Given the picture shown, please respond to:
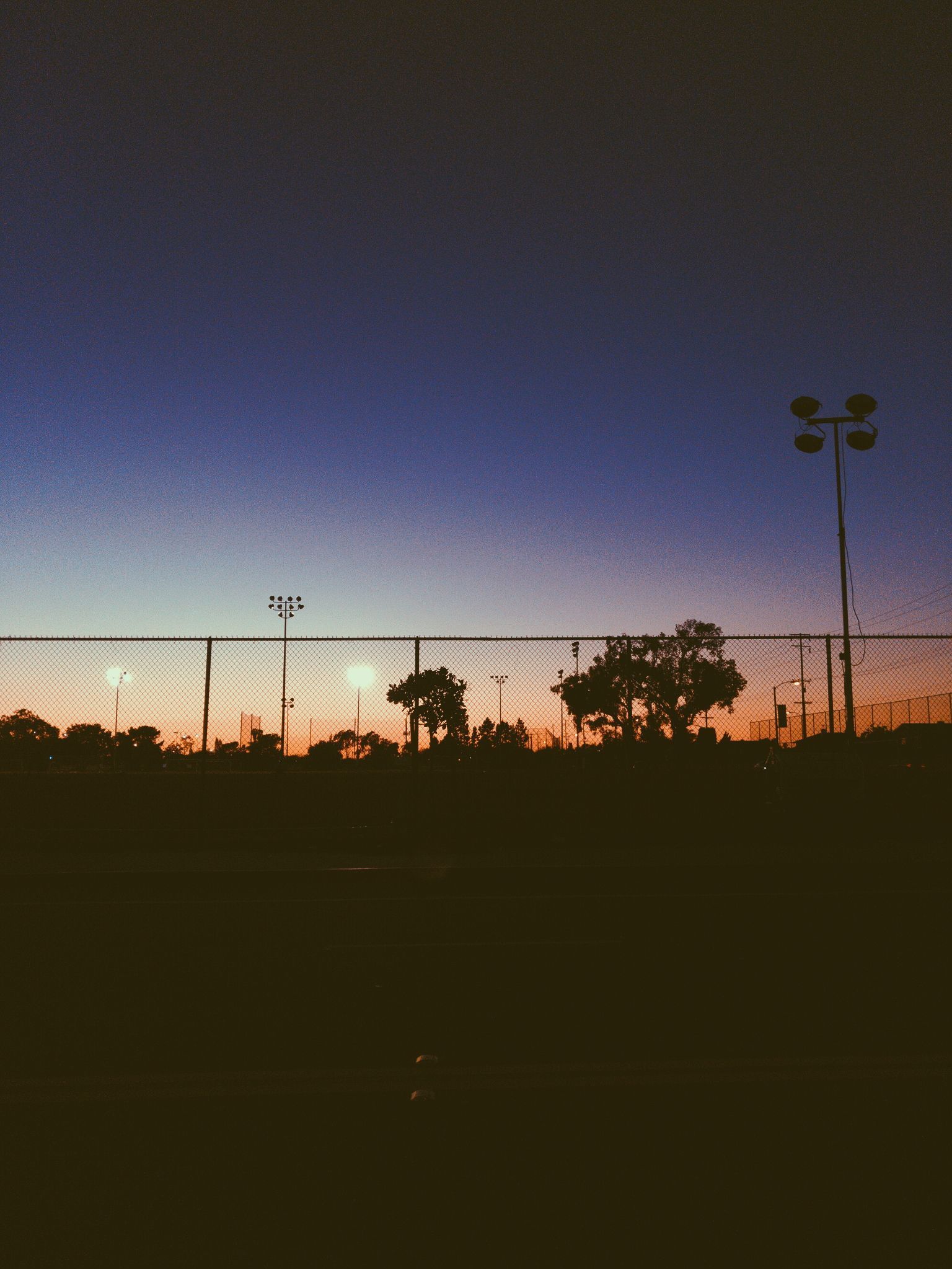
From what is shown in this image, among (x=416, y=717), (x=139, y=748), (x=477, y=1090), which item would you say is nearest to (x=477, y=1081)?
(x=477, y=1090)

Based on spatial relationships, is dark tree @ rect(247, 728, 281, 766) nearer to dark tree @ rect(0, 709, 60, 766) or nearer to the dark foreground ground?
dark tree @ rect(0, 709, 60, 766)

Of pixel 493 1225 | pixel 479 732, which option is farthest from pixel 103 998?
pixel 479 732

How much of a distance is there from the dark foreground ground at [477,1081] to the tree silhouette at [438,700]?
185 inches

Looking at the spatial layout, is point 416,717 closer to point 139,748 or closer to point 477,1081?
point 139,748

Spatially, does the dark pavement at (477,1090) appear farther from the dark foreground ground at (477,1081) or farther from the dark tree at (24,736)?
the dark tree at (24,736)

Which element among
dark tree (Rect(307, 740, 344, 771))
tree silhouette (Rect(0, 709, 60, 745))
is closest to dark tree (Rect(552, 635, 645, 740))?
dark tree (Rect(307, 740, 344, 771))

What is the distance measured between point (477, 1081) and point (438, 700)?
1062 centimetres

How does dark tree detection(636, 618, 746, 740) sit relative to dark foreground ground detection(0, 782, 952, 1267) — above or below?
above

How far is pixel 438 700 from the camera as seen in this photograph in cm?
1472

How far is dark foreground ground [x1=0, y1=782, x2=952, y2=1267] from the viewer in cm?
288

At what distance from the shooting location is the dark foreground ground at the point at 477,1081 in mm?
2885

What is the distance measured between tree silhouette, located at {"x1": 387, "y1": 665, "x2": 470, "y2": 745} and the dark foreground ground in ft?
15.4

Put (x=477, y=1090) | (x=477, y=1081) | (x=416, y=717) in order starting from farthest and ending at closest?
(x=416, y=717), (x=477, y=1081), (x=477, y=1090)

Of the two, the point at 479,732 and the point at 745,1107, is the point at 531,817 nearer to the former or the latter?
the point at 479,732
